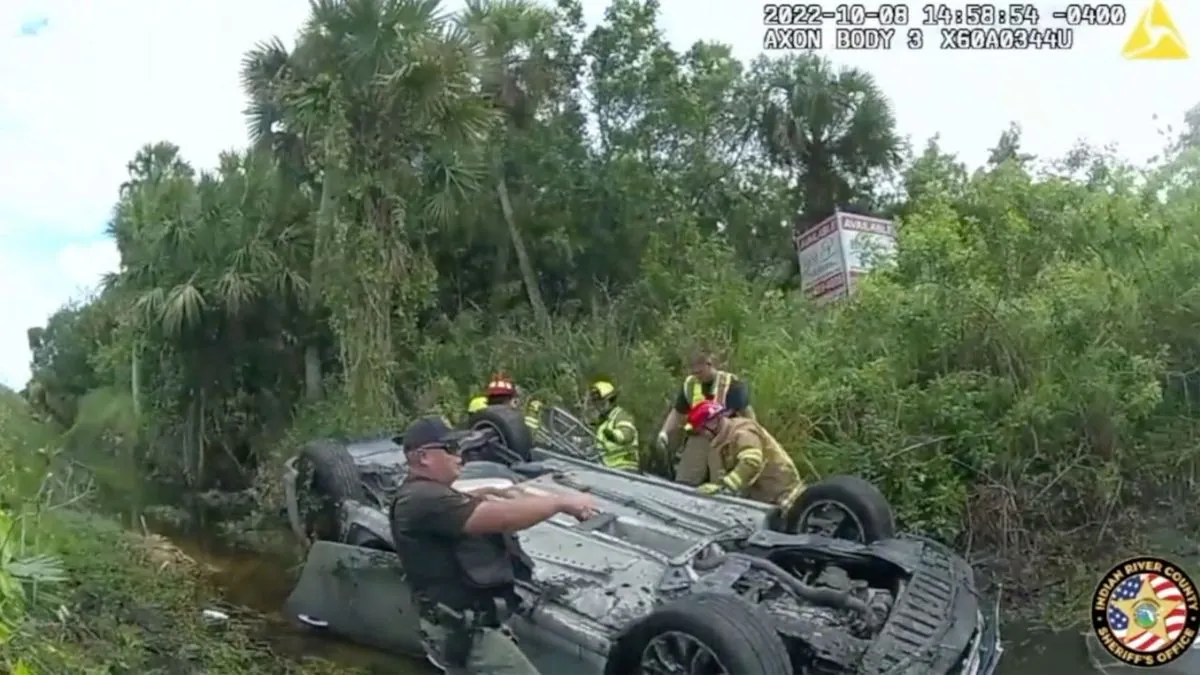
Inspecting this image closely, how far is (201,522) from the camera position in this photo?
552cm

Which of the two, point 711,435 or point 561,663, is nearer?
point 561,663

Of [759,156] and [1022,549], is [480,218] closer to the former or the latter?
[759,156]

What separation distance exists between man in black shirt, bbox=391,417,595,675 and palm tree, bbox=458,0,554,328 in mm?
3760

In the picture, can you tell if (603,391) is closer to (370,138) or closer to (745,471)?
(745,471)

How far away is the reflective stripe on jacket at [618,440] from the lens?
508 cm

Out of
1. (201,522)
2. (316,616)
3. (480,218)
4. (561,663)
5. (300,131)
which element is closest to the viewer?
(561,663)

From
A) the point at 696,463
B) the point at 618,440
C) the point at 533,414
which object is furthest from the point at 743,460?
the point at 533,414

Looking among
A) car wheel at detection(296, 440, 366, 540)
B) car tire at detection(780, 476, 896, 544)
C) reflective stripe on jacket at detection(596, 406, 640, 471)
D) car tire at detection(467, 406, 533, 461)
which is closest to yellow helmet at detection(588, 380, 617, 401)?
reflective stripe on jacket at detection(596, 406, 640, 471)

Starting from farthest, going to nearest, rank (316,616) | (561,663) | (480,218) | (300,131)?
(480,218) < (300,131) < (316,616) < (561,663)

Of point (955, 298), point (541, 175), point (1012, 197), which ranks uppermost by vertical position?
point (541, 175)

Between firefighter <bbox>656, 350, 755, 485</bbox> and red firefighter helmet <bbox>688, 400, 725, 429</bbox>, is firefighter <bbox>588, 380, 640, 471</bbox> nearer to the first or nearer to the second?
firefighter <bbox>656, 350, 755, 485</bbox>

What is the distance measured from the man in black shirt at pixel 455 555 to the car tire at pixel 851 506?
1.15 metres

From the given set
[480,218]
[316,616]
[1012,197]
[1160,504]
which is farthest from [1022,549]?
[480,218]

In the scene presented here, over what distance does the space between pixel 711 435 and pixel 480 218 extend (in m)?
2.81
